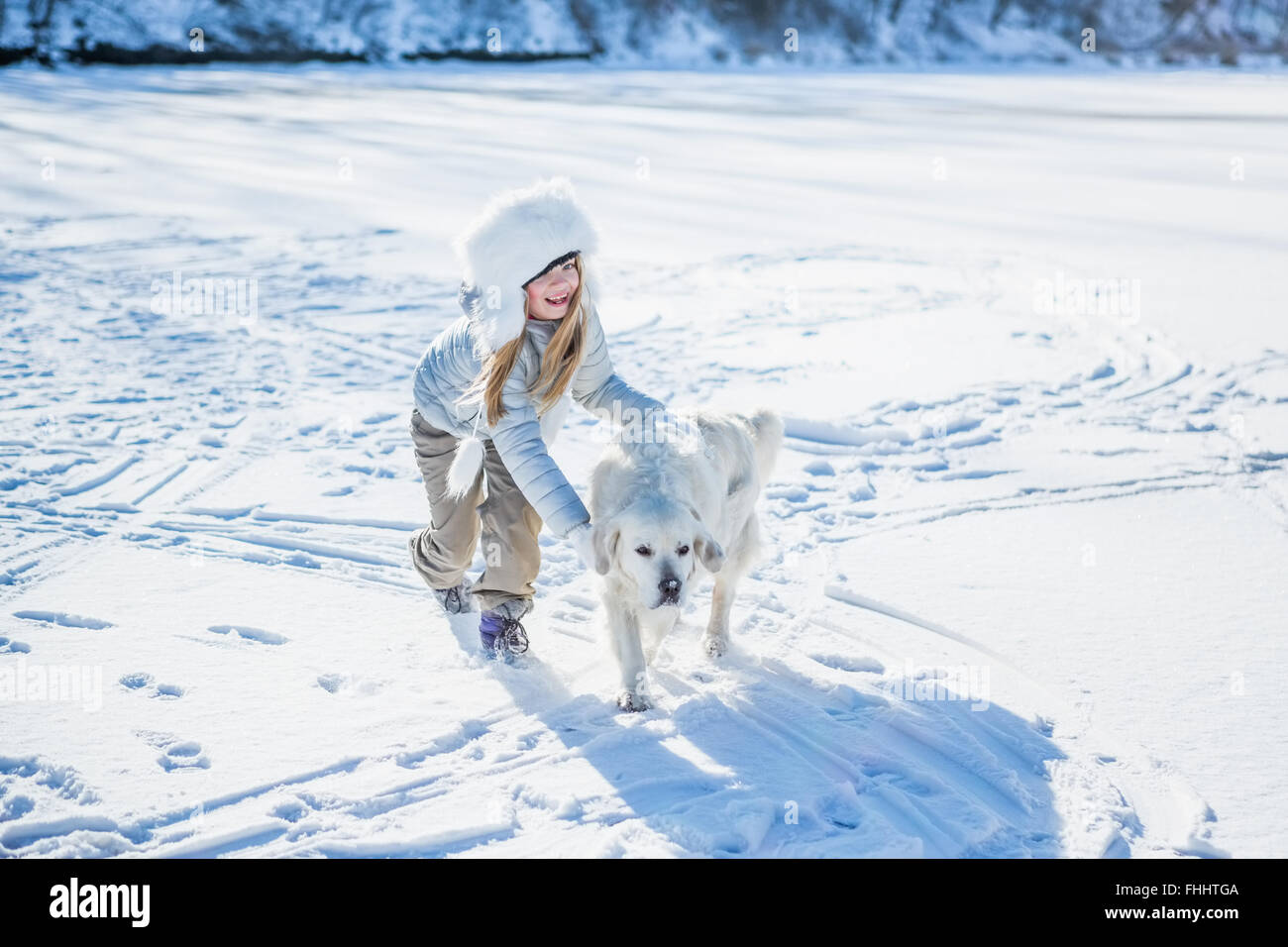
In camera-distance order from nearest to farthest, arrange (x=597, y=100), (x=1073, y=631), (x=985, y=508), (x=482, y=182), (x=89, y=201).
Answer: (x=1073, y=631) < (x=985, y=508) < (x=89, y=201) < (x=482, y=182) < (x=597, y=100)

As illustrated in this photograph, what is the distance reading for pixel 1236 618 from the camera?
12.9ft

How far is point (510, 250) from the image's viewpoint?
10.6ft

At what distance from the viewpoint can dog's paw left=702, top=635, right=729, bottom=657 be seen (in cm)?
373

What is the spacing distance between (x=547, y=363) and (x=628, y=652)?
946mm

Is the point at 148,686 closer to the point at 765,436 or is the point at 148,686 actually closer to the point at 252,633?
the point at 252,633

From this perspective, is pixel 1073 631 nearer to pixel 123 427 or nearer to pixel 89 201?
pixel 123 427

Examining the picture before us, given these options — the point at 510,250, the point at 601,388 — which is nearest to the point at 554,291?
the point at 510,250

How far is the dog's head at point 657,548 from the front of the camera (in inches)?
122

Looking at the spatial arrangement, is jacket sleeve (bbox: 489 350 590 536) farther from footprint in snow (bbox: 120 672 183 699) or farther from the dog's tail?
footprint in snow (bbox: 120 672 183 699)

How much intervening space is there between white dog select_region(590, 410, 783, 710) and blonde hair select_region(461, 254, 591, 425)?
275mm

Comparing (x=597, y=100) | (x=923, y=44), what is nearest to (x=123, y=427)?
(x=597, y=100)

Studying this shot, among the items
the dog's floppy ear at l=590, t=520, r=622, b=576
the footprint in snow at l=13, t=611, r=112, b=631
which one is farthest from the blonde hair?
the footprint in snow at l=13, t=611, r=112, b=631

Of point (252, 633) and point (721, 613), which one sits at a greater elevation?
point (721, 613)

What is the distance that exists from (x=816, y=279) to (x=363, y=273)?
12.2 ft
